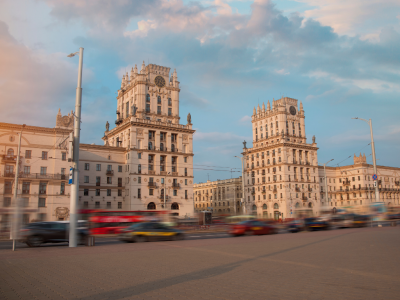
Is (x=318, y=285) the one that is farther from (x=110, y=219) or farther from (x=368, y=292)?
(x=110, y=219)

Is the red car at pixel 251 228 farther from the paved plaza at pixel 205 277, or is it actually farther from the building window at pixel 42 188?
the building window at pixel 42 188

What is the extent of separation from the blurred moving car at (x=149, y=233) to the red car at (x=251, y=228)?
6.30 m

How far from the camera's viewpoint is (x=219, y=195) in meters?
123

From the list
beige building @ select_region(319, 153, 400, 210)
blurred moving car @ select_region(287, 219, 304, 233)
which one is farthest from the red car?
beige building @ select_region(319, 153, 400, 210)

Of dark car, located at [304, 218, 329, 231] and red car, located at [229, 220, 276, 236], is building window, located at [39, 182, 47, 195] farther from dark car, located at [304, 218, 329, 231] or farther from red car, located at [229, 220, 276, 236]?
dark car, located at [304, 218, 329, 231]

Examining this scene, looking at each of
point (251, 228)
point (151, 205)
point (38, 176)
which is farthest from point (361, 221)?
point (38, 176)

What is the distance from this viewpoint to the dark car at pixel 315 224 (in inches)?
1465

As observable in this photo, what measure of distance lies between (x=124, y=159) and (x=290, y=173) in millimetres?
47350

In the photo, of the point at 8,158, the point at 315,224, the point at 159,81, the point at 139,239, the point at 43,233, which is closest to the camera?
the point at 43,233

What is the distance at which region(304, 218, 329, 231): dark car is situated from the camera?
37.2 metres

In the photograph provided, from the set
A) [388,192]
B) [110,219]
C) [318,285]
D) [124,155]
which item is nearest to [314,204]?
[388,192]

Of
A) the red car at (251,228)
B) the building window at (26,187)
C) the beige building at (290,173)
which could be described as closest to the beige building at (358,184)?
the beige building at (290,173)

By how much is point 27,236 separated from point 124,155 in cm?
5159

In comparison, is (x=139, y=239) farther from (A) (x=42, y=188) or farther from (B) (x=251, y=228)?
(A) (x=42, y=188)
